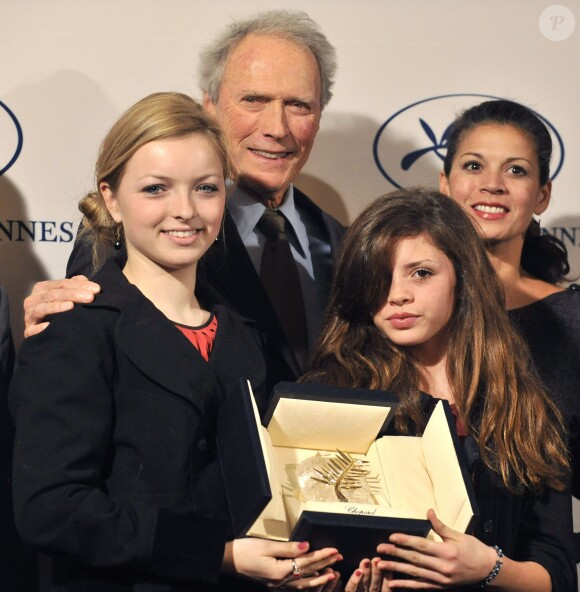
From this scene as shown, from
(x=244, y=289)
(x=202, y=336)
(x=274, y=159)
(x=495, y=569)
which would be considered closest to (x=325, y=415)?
(x=202, y=336)

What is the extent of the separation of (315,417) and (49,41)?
70.1 inches

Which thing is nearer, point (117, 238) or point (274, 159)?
point (117, 238)

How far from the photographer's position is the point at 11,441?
264 centimetres

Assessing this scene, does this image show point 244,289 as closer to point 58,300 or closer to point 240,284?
point 240,284

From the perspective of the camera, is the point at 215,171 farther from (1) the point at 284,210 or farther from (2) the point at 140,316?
(1) the point at 284,210

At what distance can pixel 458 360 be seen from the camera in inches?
96.8

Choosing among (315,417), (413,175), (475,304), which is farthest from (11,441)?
(413,175)

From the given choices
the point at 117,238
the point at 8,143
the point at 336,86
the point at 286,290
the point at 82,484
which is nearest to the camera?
the point at 82,484

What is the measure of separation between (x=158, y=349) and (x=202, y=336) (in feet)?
0.56

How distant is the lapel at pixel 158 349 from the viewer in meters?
2.04

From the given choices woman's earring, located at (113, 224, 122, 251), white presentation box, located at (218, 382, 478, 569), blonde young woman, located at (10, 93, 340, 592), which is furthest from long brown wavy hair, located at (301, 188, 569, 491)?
woman's earring, located at (113, 224, 122, 251)

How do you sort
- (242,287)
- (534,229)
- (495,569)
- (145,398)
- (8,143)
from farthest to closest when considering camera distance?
(8,143) → (534,229) → (242,287) → (495,569) → (145,398)

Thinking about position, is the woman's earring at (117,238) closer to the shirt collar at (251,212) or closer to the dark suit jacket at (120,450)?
the dark suit jacket at (120,450)

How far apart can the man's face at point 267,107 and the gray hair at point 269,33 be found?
3cm
